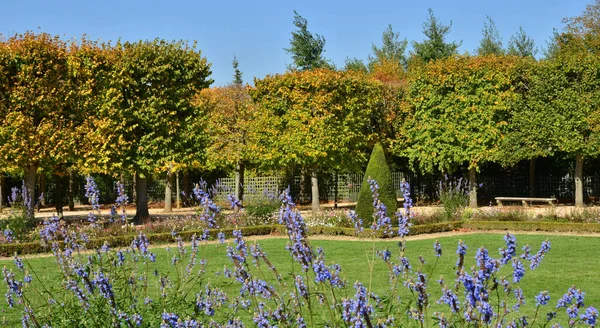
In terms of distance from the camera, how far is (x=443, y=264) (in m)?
11.2

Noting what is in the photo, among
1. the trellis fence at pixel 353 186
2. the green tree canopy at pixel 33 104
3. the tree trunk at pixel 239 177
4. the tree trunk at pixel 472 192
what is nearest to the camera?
the green tree canopy at pixel 33 104

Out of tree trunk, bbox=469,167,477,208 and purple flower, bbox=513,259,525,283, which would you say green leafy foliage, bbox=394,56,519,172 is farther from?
purple flower, bbox=513,259,525,283

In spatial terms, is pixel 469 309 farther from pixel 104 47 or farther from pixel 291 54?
pixel 291 54

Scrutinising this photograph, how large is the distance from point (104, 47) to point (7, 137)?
157 inches

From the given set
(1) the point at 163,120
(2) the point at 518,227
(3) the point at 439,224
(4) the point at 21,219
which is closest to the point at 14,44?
(1) the point at 163,120

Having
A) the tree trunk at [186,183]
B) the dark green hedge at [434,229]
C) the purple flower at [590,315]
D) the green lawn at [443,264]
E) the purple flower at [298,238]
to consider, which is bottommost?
the green lawn at [443,264]

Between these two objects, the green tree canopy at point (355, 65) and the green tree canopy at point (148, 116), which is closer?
the green tree canopy at point (148, 116)

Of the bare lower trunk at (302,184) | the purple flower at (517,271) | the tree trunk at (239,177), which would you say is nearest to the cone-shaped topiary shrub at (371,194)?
the tree trunk at (239,177)

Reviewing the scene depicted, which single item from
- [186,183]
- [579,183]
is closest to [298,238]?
[579,183]

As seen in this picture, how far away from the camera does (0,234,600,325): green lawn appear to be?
8633 mm

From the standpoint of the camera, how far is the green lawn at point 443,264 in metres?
8.63

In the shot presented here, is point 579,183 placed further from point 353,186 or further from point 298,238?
point 298,238

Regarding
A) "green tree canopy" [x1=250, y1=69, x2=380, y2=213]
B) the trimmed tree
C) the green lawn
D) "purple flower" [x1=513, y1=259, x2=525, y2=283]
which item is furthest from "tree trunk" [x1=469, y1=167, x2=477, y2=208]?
"purple flower" [x1=513, y1=259, x2=525, y2=283]

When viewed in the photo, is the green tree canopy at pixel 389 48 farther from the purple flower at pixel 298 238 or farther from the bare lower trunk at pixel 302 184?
the purple flower at pixel 298 238
